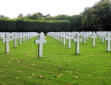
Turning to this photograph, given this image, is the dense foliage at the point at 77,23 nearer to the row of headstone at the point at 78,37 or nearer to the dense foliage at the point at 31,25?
the dense foliage at the point at 31,25

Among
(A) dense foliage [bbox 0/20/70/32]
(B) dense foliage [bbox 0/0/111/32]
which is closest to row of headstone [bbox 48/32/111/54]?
(B) dense foliage [bbox 0/0/111/32]

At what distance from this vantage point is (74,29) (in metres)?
74.8

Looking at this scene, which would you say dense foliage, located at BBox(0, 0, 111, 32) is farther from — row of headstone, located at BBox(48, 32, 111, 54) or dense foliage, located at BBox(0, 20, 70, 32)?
row of headstone, located at BBox(48, 32, 111, 54)

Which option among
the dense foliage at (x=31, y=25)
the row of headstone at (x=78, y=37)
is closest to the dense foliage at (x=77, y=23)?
the dense foliage at (x=31, y=25)

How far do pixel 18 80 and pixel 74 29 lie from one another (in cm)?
6882

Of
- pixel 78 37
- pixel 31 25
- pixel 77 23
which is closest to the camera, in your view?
pixel 78 37

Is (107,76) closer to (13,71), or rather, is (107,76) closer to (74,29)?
(13,71)

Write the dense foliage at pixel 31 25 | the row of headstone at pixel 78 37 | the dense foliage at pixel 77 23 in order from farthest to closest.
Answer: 1. the dense foliage at pixel 31 25
2. the dense foliage at pixel 77 23
3. the row of headstone at pixel 78 37

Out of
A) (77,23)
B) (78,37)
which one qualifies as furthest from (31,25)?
(78,37)

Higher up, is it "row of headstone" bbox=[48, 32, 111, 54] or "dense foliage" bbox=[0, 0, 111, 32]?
"dense foliage" bbox=[0, 0, 111, 32]

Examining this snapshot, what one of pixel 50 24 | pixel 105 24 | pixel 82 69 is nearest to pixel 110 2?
pixel 105 24

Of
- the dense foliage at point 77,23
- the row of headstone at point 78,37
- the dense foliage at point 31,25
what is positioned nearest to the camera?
the row of headstone at point 78,37

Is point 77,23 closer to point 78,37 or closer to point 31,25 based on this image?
point 31,25

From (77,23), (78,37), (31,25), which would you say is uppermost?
(77,23)
